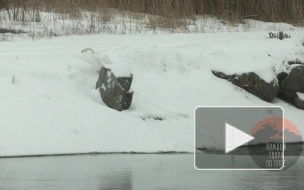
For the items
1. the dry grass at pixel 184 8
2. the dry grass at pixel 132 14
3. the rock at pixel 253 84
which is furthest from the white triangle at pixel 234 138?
the dry grass at pixel 184 8

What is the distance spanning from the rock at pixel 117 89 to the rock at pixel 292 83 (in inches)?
150

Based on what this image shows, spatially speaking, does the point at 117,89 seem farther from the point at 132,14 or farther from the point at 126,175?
the point at 132,14

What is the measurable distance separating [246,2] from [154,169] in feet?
44.7

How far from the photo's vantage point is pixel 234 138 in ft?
32.1

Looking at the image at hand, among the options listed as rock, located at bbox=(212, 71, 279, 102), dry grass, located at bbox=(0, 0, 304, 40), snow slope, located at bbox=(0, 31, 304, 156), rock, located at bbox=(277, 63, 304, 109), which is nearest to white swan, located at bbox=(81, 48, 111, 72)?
snow slope, located at bbox=(0, 31, 304, 156)

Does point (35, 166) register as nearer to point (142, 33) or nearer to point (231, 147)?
point (231, 147)

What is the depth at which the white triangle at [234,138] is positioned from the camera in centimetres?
919

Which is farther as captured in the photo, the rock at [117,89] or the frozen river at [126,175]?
the rock at [117,89]

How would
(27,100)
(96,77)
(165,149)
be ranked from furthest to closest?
1. (96,77)
2. (27,100)
3. (165,149)

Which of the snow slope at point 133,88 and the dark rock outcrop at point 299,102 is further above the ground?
the snow slope at point 133,88

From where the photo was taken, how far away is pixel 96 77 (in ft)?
34.7

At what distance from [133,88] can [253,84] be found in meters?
2.51

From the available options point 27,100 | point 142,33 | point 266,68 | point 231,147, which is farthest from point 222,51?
point 27,100

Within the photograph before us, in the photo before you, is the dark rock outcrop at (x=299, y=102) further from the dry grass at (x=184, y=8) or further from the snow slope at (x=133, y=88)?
the dry grass at (x=184, y=8)
